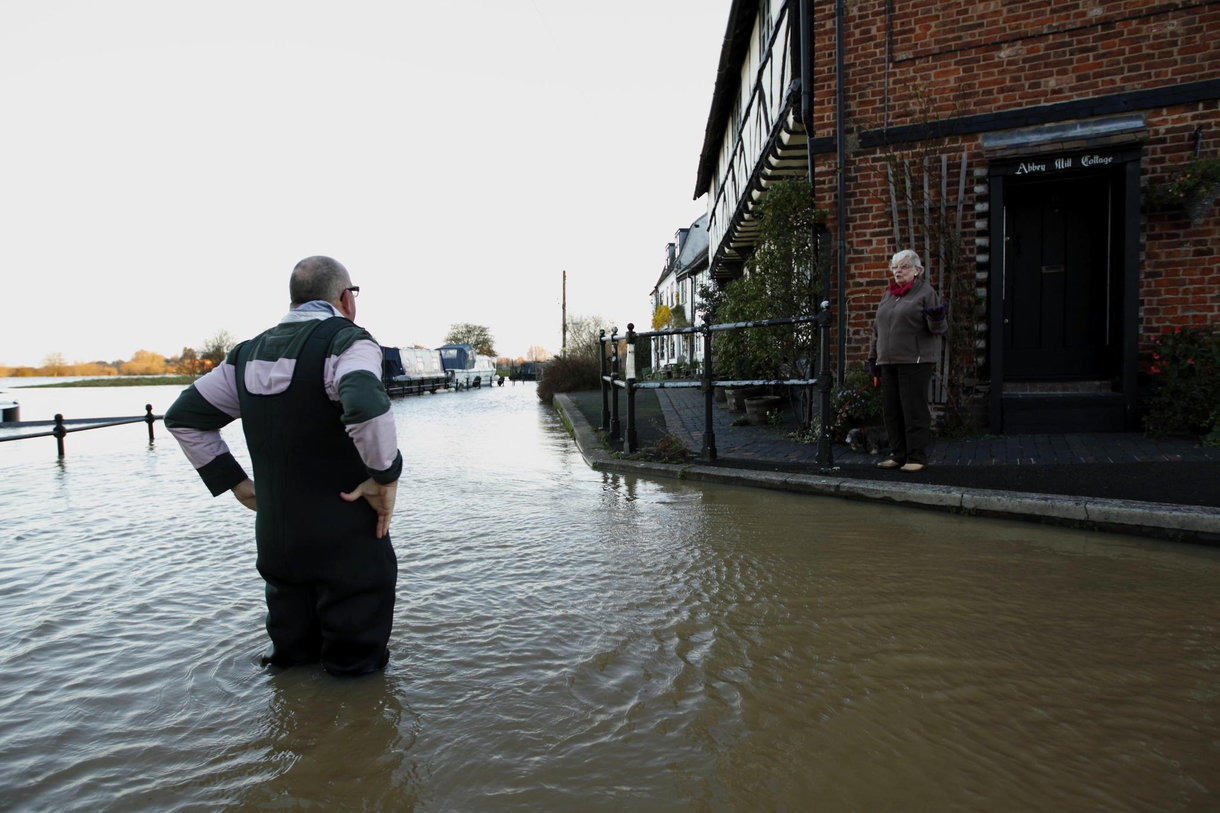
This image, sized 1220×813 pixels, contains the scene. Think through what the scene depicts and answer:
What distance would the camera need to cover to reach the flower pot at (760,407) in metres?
9.86

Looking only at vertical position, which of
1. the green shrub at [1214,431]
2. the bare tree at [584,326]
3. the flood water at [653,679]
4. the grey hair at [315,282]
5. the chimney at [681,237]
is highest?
the chimney at [681,237]

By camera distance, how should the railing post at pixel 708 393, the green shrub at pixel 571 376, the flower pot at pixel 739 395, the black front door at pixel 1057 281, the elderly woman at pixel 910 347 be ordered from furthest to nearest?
the green shrub at pixel 571 376 → the flower pot at pixel 739 395 → the black front door at pixel 1057 281 → the railing post at pixel 708 393 → the elderly woman at pixel 910 347

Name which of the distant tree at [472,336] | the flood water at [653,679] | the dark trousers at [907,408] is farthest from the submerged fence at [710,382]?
the distant tree at [472,336]

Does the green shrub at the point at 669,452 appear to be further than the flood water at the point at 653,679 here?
Yes

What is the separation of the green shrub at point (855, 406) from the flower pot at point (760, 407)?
8.17ft

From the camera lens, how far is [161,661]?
2643 mm

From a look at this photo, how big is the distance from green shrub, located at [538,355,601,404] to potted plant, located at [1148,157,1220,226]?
16.7 meters

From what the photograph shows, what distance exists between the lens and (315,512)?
2264 mm

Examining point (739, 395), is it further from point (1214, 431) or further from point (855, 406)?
point (1214, 431)

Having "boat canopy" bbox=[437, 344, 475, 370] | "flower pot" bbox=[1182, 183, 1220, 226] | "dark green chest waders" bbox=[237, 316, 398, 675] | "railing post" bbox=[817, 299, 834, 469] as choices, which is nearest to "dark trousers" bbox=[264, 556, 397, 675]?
"dark green chest waders" bbox=[237, 316, 398, 675]

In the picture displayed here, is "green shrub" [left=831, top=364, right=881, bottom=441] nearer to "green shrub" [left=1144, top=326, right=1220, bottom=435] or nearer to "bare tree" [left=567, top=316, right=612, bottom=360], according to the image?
"green shrub" [left=1144, top=326, right=1220, bottom=435]

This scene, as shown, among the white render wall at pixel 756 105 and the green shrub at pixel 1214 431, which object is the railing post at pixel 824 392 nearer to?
the green shrub at pixel 1214 431

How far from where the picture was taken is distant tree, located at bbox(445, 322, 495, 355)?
79.3m

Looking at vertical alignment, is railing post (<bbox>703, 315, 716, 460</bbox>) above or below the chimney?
below
